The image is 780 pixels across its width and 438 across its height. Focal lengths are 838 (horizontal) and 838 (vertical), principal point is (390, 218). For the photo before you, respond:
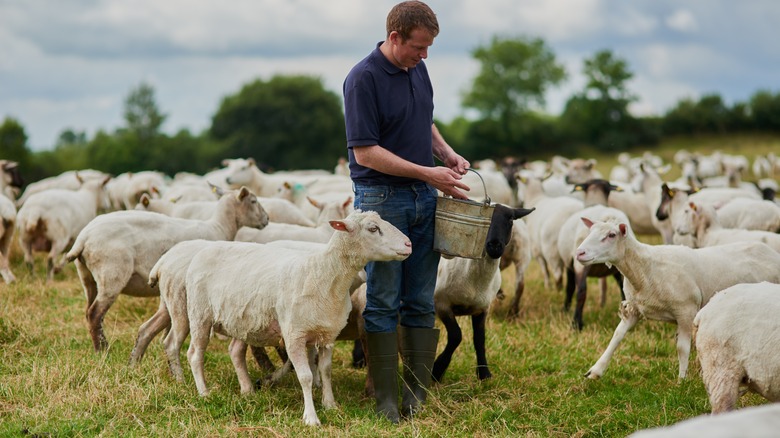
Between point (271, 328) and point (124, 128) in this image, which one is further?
point (124, 128)

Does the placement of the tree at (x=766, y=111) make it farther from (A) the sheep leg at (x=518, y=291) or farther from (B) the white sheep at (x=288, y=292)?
(B) the white sheep at (x=288, y=292)

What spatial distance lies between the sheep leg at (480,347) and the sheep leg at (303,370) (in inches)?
70.9

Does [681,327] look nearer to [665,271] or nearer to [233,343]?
[665,271]

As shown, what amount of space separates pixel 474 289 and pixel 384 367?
4.77 ft

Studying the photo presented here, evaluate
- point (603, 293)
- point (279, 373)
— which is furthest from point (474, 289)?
point (603, 293)

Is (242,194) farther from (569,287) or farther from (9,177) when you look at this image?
(9,177)

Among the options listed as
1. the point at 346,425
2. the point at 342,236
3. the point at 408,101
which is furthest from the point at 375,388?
the point at 408,101

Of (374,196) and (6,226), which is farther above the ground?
(374,196)

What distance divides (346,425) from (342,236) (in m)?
1.28

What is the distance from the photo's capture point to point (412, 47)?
18.0 ft

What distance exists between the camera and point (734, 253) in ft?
24.9

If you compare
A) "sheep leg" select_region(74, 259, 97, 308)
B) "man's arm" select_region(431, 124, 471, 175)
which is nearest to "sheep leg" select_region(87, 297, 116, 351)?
"sheep leg" select_region(74, 259, 97, 308)

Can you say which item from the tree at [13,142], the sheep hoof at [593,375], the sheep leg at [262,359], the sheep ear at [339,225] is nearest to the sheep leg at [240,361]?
the sheep leg at [262,359]

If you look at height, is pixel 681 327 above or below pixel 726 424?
below
